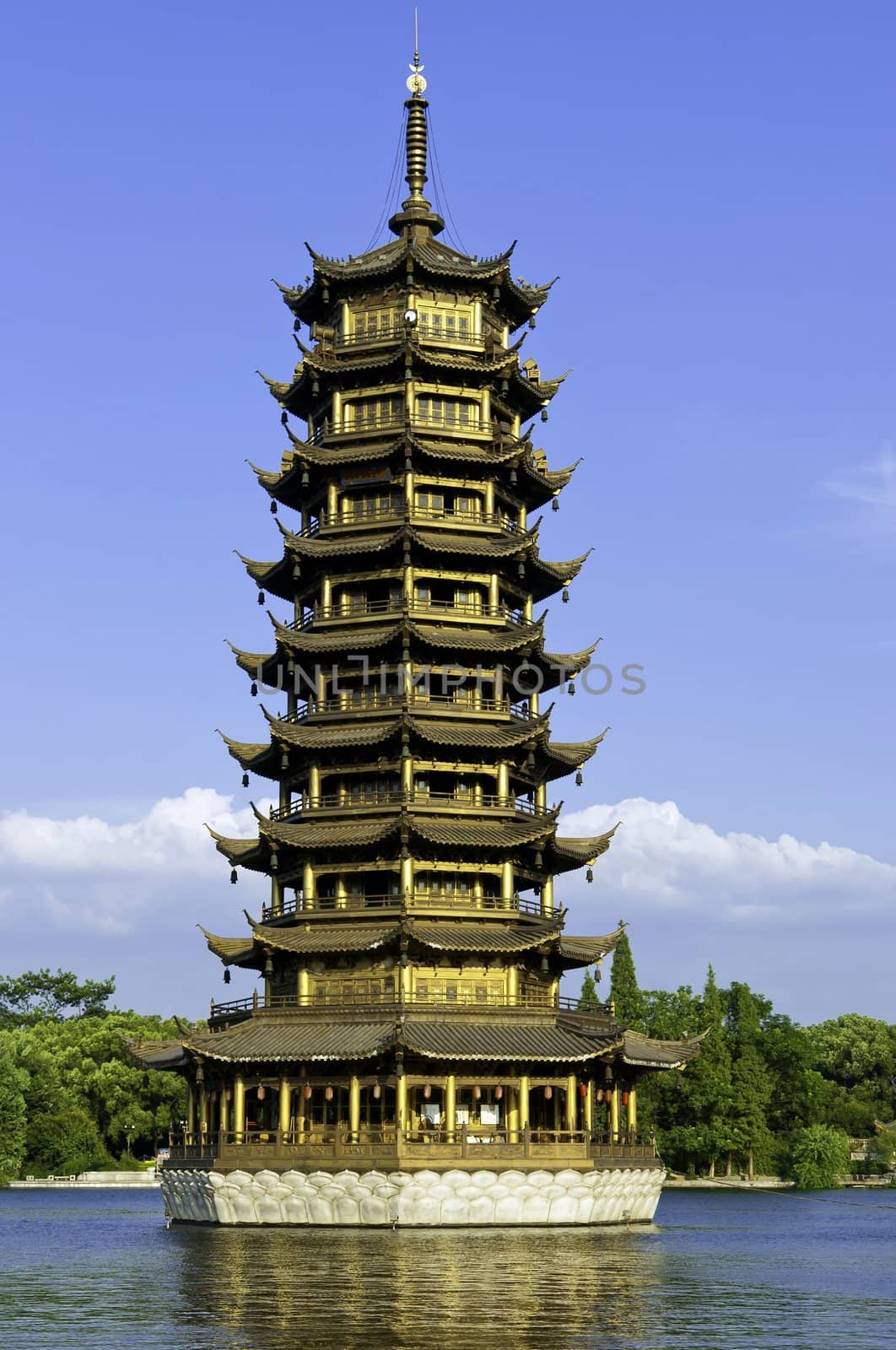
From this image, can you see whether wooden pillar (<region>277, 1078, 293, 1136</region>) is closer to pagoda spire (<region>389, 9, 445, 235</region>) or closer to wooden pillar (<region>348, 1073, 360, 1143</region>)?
wooden pillar (<region>348, 1073, 360, 1143</region>)

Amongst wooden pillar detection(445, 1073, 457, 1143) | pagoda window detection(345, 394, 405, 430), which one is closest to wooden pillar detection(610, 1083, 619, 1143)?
wooden pillar detection(445, 1073, 457, 1143)

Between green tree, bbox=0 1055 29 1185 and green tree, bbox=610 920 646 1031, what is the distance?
136 feet

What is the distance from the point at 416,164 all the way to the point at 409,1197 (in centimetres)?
4825

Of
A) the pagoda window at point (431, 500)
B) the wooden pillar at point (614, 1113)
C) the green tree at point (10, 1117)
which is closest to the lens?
the wooden pillar at point (614, 1113)

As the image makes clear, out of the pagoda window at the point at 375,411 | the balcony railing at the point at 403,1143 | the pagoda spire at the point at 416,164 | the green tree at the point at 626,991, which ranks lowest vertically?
the balcony railing at the point at 403,1143

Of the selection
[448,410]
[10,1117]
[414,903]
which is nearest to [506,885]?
[414,903]

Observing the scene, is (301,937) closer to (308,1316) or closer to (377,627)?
(377,627)

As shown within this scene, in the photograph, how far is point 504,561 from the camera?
233 feet

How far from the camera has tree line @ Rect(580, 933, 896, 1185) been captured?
4419 inches

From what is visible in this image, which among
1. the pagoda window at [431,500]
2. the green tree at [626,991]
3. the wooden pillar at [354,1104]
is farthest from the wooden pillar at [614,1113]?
the green tree at [626,991]

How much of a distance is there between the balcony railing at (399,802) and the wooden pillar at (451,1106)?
11.3 meters

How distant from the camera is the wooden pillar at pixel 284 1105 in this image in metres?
59.3

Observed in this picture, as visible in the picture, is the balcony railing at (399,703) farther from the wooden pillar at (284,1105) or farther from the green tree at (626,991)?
the green tree at (626,991)

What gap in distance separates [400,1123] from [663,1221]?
2248cm
